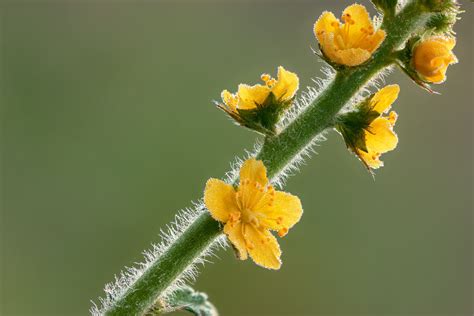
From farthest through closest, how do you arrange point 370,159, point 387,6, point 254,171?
point 370,159 → point 387,6 → point 254,171

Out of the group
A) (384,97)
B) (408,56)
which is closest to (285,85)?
(384,97)

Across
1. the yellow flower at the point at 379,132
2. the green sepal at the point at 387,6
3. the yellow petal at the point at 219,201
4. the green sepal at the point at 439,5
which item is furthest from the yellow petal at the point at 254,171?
the green sepal at the point at 439,5

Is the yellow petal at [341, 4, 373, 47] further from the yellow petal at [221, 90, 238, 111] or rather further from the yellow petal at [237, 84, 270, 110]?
the yellow petal at [221, 90, 238, 111]

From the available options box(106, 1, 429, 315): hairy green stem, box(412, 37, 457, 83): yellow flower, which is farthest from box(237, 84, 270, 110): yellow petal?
box(412, 37, 457, 83): yellow flower

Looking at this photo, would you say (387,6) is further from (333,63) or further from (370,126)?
(370,126)

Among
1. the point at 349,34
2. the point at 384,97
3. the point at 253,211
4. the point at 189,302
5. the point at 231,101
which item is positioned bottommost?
the point at 189,302

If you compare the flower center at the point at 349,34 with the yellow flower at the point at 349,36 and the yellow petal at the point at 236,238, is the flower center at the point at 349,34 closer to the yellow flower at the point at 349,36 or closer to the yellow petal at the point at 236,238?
the yellow flower at the point at 349,36

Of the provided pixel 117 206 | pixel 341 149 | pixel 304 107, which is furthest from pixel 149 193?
pixel 304 107
